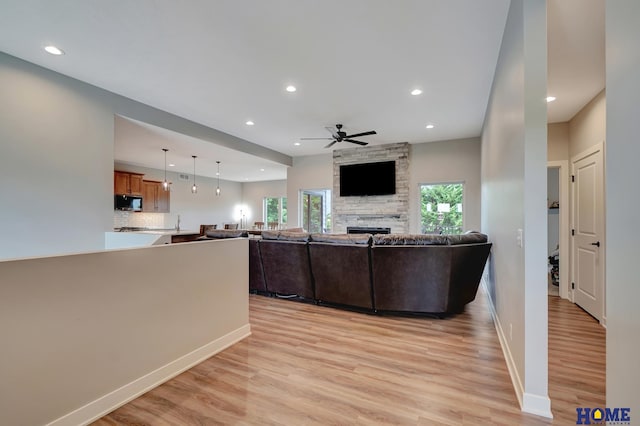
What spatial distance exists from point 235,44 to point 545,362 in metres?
3.62

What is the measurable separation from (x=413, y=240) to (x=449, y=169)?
3987mm

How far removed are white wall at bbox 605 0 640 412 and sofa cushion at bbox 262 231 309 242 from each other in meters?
3.13

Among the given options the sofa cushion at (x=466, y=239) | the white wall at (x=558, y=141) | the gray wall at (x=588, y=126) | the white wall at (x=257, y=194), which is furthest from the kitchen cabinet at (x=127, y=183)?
the gray wall at (x=588, y=126)

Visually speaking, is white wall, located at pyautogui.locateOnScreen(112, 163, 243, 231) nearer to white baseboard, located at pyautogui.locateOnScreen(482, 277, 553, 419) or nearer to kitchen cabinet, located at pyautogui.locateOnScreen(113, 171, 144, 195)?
kitchen cabinet, located at pyautogui.locateOnScreen(113, 171, 144, 195)

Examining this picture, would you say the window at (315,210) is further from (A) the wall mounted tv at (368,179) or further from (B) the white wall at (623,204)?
(B) the white wall at (623,204)

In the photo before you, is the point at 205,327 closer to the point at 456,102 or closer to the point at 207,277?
the point at 207,277

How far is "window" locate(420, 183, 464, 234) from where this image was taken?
6.60 meters

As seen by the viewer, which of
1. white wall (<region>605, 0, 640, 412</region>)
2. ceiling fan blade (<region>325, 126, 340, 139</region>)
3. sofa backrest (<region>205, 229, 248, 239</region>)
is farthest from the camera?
ceiling fan blade (<region>325, 126, 340, 139</region>)

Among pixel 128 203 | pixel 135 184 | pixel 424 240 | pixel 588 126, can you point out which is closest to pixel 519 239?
pixel 424 240

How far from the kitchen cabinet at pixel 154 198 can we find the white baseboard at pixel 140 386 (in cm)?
748

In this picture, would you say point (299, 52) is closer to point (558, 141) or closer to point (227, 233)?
point (227, 233)

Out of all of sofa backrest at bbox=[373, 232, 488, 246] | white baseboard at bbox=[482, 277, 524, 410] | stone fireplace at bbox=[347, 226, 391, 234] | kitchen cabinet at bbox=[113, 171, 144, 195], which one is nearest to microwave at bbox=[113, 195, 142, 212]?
kitchen cabinet at bbox=[113, 171, 144, 195]

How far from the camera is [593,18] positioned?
2.22 m

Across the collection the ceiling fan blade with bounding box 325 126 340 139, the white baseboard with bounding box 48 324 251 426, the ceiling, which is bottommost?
the white baseboard with bounding box 48 324 251 426
